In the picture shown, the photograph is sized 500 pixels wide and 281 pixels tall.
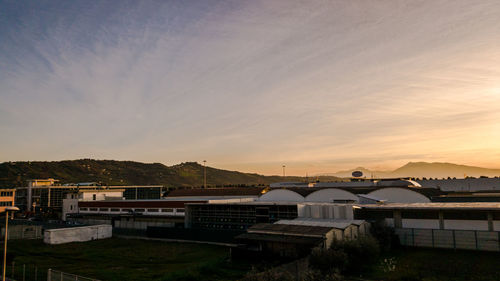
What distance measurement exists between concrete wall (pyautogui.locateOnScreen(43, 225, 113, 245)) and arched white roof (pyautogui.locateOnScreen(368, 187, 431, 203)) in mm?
41442

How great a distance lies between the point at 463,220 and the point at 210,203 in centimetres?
3110

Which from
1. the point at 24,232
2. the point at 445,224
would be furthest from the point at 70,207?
the point at 445,224

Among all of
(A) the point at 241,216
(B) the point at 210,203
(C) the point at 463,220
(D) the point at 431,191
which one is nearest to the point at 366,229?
(C) the point at 463,220

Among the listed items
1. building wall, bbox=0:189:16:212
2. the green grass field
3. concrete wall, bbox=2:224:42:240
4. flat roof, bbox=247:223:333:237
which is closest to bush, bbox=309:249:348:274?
flat roof, bbox=247:223:333:237

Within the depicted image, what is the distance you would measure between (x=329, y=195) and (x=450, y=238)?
22.2 m

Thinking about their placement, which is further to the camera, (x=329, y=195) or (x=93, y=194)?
(x=93, y=194)

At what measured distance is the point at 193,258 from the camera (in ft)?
115

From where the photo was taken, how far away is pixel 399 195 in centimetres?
4812

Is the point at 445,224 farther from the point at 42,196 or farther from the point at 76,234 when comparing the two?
the point at 42,196

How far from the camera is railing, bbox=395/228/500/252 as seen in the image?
3066 cm

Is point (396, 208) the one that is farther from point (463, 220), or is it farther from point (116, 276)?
point (116, 276)

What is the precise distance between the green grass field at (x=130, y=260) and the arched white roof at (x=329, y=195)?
19.9 m

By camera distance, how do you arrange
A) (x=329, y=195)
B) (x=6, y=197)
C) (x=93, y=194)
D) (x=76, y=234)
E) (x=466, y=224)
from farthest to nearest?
(x=6, y=197)
(x=93, y=194)
(x=329, y=195)
(x=76, y=234)
(x=466, y=224)

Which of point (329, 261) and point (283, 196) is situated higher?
point (283, 196)
